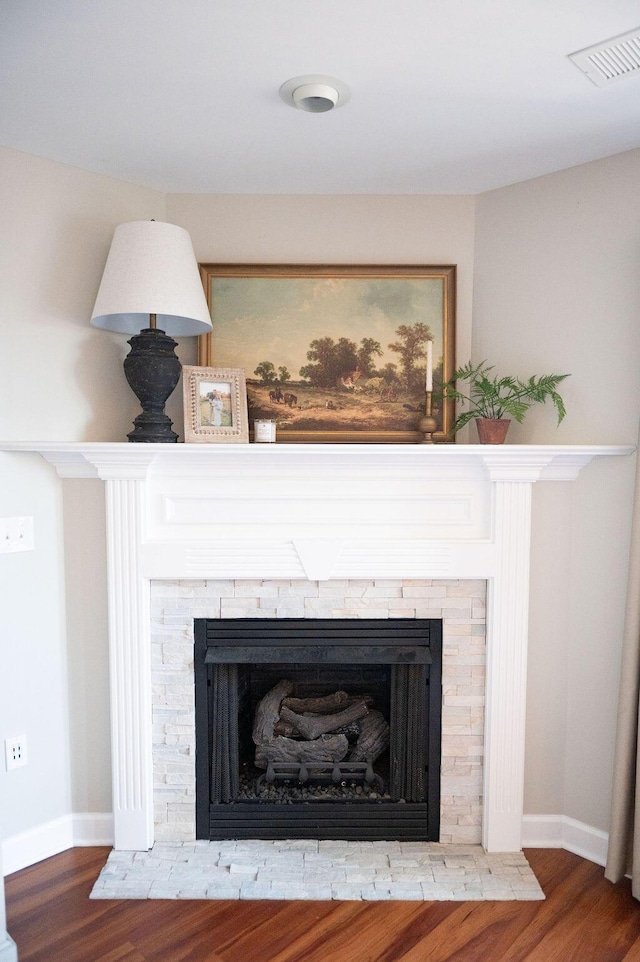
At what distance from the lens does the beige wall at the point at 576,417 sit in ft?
6.93

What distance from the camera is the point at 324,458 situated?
2125mm

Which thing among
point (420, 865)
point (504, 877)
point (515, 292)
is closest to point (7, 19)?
point (515, 292)

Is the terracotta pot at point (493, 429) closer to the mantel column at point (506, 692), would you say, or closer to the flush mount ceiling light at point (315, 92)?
the mantel column at point (506, 692)

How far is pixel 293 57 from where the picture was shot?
1568 millimetres

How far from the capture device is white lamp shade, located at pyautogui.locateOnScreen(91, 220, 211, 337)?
2.04 meters

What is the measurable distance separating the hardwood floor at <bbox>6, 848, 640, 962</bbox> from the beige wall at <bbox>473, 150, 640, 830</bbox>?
1.26 ft

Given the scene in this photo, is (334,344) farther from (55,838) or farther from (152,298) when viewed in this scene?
(55,838)

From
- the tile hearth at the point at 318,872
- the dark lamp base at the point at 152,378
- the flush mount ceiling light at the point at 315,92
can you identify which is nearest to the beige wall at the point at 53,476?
the dark lamp base at the point at 152,378

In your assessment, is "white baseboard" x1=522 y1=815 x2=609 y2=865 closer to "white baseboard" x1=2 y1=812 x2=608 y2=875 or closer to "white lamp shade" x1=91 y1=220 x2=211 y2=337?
"white baseboard" x1=2 y1=812 x2=608 y2=875

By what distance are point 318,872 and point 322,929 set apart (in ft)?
0.74

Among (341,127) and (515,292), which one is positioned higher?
(341,127)

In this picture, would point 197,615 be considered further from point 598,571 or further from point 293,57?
point 293,57

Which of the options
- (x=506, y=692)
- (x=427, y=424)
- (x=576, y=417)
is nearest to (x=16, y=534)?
(x=427, y=424)

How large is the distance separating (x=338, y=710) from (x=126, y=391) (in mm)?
1542
